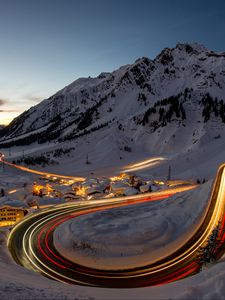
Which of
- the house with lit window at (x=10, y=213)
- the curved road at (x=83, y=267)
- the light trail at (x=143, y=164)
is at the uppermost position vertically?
the light trail at (x=143, y=164)

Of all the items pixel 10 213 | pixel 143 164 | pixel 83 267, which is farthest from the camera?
pixel 143 164

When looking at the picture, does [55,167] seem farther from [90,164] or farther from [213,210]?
[213,210]

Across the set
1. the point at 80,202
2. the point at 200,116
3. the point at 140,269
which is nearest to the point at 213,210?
the point at 140,269

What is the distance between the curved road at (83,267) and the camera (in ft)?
124

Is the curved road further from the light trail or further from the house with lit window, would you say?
the light trail

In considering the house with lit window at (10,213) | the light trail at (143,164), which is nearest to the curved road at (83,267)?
the house with lit window at (10,213)

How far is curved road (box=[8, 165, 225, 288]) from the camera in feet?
124

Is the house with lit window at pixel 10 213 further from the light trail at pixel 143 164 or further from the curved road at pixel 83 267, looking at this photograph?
the light trail at pixel 143 164

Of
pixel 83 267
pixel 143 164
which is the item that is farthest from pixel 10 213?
pixel 143 164

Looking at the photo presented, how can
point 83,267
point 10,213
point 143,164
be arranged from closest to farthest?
point 83,267, point 10,213, point 143,164

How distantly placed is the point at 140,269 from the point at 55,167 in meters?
125

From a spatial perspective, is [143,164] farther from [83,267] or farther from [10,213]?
[83,267]

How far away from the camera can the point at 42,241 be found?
48875 millimetres

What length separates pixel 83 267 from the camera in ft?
135
